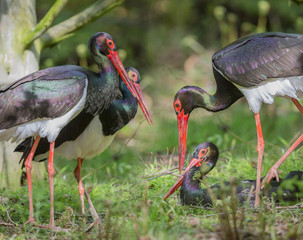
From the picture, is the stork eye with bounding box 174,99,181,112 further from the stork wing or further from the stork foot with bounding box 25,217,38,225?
the stork foot with bounding box 25,217,38,225

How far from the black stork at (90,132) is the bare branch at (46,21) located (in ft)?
3.07

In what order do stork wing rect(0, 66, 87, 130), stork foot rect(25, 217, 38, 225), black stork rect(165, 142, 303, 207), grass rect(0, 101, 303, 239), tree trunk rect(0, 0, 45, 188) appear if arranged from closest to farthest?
grass rect(0, 101, 303, 239), stork foot rect(25, 217, 38, 225), stork wing rect(0, 66, 87, 130), black stork rect(165, 142, 303, 207), tree trunk rect(0, 0, 45, 188)

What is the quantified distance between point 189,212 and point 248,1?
7.51 metres

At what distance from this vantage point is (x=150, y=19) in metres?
11.6

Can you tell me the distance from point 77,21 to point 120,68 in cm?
106

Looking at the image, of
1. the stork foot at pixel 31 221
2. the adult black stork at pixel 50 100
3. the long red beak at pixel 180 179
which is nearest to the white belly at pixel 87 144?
the adult black stork at pixel 50 100

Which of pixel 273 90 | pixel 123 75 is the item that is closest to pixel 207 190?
pixel 273 90

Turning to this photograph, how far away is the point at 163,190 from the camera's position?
5184 mm

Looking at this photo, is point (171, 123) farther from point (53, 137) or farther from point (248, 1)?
point (53, 137)

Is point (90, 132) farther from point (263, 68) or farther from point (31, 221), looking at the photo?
point (263, 68)

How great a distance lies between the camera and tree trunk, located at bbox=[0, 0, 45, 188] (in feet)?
17.7

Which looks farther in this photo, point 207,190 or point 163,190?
point 163,190

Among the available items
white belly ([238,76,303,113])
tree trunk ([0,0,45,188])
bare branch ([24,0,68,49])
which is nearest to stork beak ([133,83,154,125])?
white belly ([238,76,303,113])

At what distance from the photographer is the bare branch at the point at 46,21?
202 inches
